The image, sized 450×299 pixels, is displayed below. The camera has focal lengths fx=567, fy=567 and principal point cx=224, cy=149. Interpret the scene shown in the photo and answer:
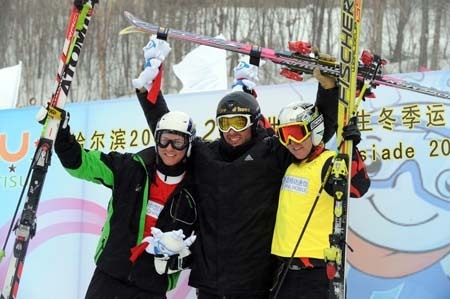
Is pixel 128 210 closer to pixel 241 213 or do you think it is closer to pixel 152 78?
pixel 241 213

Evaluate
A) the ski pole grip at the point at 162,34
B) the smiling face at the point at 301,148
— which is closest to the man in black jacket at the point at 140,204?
the ski pole grip at the point at 162,34

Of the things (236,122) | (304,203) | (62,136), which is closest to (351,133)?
(304,203)

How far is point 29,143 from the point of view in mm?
4898

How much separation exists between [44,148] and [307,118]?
1.38 meters

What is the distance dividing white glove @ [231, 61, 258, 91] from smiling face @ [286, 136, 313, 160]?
3.33 feet

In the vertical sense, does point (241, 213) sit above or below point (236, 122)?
below

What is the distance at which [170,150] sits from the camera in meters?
3.04

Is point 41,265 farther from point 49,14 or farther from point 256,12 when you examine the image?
point 49,14

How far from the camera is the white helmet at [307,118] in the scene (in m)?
2.78

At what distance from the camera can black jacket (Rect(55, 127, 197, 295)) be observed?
9.89ft

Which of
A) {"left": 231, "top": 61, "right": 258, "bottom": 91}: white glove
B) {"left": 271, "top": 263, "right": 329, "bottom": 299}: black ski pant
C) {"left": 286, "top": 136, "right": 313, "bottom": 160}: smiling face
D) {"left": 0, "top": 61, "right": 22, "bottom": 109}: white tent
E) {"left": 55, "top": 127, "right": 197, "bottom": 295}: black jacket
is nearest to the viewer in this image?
{"left": 271, "top": 263, "right": 329, "bottom": 299}: black ski pant

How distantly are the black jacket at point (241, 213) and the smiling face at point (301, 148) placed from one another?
0.43 ft

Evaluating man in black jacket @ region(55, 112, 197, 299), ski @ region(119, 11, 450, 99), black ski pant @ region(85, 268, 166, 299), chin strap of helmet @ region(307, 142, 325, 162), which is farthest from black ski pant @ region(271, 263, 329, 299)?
ski @ region(119, 11, 450, 99)

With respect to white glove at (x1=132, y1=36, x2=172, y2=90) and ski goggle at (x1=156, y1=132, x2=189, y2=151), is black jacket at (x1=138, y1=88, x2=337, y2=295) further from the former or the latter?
white glove at (x1=132, y1=36, x2=172, y2=90)
